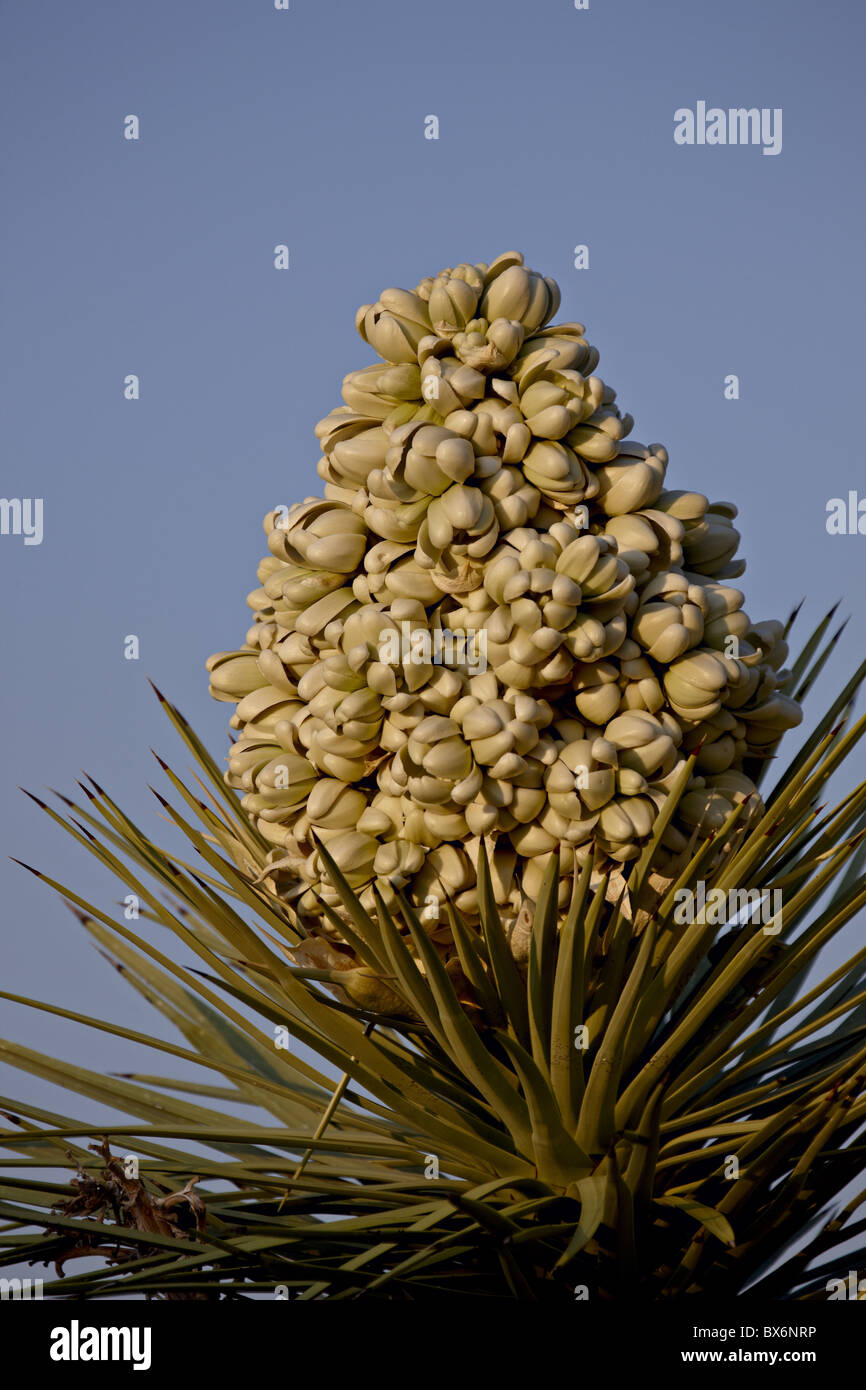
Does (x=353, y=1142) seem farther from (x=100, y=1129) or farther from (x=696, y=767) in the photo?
(x=696, y=767)

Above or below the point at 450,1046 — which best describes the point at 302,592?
above

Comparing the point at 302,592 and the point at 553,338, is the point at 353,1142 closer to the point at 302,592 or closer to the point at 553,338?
the point at 302,592

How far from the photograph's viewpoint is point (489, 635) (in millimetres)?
2545

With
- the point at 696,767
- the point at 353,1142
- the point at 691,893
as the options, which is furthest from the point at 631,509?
the point at 353,1142

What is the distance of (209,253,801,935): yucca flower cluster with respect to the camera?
2.53m

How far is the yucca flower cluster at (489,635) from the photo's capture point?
253cm

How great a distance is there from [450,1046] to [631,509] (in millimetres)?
1065

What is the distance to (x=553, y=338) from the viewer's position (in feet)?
9.14
